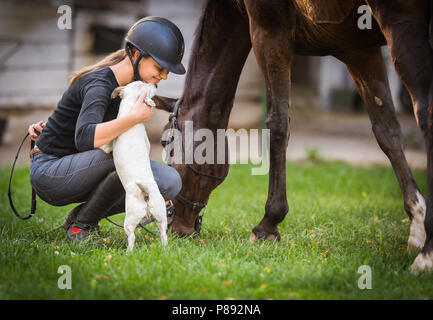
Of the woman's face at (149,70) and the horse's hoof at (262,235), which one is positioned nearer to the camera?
the woman's face at (149,70)

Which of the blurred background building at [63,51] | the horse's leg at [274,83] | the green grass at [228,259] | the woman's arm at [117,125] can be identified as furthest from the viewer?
the blurred background building at [63,51]

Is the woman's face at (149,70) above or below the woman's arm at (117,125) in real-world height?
above

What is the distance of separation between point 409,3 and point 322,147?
7288 mm

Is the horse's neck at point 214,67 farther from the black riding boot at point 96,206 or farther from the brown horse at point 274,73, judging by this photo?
the black riding boot at point 96,206

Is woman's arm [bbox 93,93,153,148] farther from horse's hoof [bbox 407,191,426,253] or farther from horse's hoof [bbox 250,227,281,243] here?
horse's hoof [bbox 407,191,426,253]

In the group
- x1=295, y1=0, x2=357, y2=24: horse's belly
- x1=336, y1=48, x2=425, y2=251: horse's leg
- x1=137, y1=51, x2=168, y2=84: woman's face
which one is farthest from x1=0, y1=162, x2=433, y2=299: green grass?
x1=295, y1=0, x2=357, y2=24: horse's belly

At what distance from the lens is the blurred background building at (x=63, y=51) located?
35.0 feet

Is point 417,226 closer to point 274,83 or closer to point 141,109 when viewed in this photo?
point 274,83

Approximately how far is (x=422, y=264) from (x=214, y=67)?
2044 mm

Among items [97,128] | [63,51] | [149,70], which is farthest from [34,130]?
[63,51]

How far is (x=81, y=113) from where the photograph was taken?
3.21m

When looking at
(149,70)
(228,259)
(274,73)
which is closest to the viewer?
(228,259)

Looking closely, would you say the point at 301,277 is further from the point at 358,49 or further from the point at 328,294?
the point at 358,49

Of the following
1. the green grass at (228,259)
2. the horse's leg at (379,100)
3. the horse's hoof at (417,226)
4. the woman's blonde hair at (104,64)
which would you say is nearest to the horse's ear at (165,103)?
the woman's blonde hair at (104,64)
